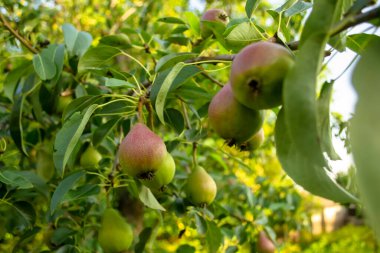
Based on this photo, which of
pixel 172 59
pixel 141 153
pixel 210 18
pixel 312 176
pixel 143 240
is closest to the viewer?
pixel 312 176

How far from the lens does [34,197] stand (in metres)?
1.17

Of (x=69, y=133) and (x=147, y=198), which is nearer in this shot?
(x=69, y=133)

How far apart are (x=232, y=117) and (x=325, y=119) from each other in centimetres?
12

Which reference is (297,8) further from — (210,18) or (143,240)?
(143,240)

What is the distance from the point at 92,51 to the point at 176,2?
2109 mm

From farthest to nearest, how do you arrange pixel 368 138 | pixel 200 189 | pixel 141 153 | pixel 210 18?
1. pixel 210 18
2. pixel 200 189
3. pixel 141 153
4. pixel 368 138

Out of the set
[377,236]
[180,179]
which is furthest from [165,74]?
[180,179]

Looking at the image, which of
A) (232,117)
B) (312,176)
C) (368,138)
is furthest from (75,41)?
(368,138)

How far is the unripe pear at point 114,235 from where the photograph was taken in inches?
39.6

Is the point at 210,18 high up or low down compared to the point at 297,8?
down

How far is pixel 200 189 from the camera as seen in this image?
979 millimetres

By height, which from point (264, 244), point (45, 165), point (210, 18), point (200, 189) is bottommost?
point (264, 244)

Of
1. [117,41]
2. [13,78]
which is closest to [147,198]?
[117,41]

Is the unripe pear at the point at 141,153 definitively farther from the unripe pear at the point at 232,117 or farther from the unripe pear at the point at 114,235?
the unripe pear at the point at 114,235
